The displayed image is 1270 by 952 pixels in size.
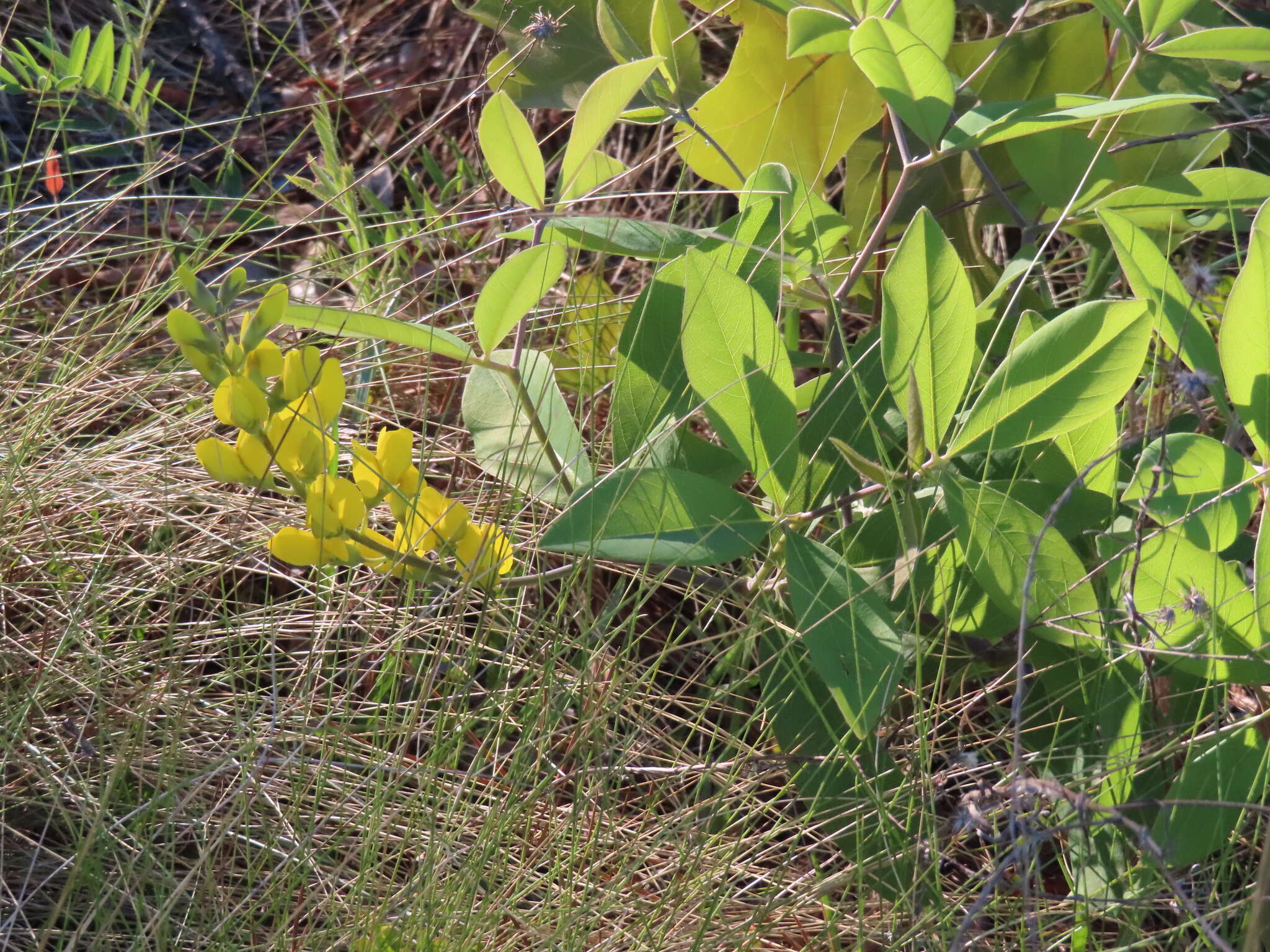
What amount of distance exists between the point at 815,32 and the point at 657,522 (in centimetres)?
47

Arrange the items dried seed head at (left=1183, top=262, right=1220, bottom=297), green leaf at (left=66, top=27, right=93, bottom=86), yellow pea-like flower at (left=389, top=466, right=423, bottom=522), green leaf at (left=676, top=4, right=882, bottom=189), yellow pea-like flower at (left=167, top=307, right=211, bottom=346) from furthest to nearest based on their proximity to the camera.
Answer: green leaf at (left=66, top=27, right=93, bottom=86), green leaf at (left=676, top=4, right=882, bottom=189), dried seed head at (left=1183, top=262, right=1220, bottom=297), yellow pea-like flower at (left=389, top=466, right=423, bottom=522), yellow pea-like flower at (left=167, top=307, right=211, bottom=346)

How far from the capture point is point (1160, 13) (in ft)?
3.62

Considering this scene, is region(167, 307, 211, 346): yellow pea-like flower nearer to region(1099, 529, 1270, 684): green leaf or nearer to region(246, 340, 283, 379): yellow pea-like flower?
region(246, 340, 283, 379): yellow pea-like flower

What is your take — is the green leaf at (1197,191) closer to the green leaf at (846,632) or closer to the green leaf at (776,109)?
the green leaf at (776,109)

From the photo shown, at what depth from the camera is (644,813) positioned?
1017 mm

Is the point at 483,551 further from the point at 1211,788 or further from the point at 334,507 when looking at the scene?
the point at 1211,788

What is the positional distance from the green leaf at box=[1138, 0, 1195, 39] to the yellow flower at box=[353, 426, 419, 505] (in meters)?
0.82

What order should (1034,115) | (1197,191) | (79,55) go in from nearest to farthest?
(1034,115) → (1197,191) → (79,55)

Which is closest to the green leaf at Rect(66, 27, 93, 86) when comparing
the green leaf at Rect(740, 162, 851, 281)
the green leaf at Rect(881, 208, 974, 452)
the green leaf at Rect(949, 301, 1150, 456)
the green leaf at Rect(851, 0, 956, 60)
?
the green leaf at Rect(740, 162, 851, 281)

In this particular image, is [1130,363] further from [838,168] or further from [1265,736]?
[838,168]

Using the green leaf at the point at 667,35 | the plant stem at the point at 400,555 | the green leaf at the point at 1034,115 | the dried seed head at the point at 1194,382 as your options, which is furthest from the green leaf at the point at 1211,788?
the green leaf at the point at 667,35

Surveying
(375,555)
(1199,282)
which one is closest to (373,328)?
(375,555)

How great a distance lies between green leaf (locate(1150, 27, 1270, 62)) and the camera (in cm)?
107

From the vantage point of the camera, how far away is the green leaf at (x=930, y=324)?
0.97 m
